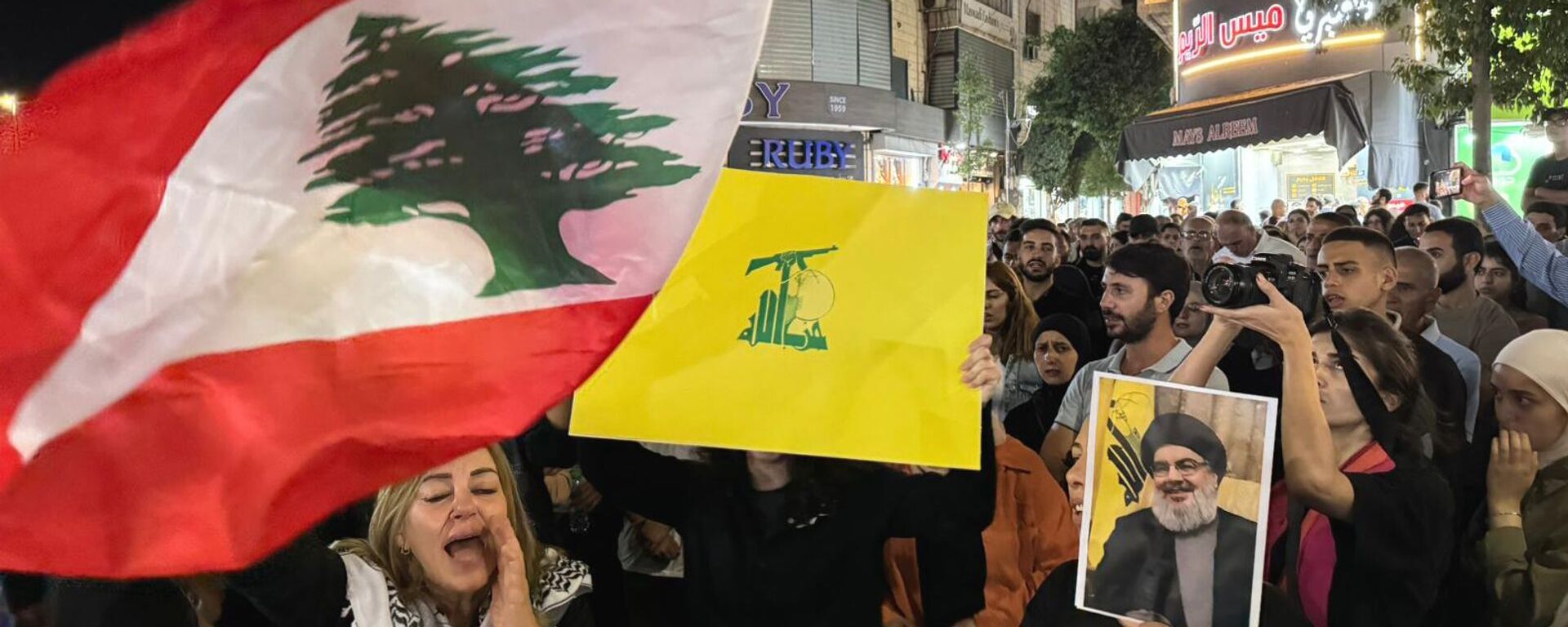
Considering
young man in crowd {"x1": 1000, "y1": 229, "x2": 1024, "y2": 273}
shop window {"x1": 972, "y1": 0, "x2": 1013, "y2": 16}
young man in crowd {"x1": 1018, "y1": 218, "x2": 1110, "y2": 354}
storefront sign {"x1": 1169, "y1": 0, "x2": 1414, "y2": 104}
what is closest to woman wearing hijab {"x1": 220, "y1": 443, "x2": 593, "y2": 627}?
young man in crowd {"x1": 1018, "y1": 218, "x2": 1110, "y2": 354}

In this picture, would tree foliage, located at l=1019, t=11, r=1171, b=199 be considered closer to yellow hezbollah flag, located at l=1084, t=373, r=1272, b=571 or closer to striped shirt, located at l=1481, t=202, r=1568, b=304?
striped shirt, located at l=1481, t=202, r=1568, b=304

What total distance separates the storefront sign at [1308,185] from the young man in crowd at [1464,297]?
459 inches

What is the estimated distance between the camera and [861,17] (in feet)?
80.3

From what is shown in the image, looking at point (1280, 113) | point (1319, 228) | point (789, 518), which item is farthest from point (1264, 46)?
point (789, 518)

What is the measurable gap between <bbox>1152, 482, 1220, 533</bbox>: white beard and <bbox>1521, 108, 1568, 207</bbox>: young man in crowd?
225 inches

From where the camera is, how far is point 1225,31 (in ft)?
53.8

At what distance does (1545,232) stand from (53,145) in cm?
702

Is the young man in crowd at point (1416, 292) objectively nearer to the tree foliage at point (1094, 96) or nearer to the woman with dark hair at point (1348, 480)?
the woman with dark hair at point (1348, 480)

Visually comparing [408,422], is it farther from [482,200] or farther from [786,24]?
[786,24]

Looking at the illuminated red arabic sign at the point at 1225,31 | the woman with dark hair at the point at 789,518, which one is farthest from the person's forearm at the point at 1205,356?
the illuminated red arabic sign at the point at 1225,31

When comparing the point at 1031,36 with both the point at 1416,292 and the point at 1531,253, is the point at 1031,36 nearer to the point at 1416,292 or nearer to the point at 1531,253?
the point at 1531,253

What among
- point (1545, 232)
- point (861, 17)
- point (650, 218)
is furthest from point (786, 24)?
point (650, 218)

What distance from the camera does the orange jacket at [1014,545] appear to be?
10.9 ft

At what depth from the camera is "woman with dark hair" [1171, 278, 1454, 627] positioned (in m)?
2.49
